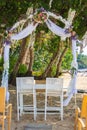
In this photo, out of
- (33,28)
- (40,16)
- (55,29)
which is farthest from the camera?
(55,29)

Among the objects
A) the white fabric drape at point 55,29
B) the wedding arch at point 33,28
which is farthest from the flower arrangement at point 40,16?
the white fabric drape at point 55,29

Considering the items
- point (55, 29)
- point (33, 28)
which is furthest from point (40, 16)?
point (55, 29)

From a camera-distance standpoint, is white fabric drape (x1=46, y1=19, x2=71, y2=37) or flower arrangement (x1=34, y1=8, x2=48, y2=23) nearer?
flower arrangement (x1=34, y1=8, x2=48, y2=23)

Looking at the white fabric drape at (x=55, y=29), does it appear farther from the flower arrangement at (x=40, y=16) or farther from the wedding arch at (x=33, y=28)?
the flower arrangement at (x=40, y=16)

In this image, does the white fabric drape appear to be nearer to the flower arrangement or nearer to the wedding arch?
the wedding arch

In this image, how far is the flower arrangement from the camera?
8678 mm

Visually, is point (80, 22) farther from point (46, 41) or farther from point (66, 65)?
point (66, 65)

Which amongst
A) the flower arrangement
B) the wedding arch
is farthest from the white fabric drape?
the flower arrangement

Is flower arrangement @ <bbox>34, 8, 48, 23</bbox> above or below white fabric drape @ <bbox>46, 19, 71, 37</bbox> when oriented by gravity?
above

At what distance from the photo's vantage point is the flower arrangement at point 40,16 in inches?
342

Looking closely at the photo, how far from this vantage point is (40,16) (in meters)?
8.68

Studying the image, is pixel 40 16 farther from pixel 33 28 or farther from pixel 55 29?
pixel 55 29

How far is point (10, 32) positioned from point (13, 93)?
2.76 m

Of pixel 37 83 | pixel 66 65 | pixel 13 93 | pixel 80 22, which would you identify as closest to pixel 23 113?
pixel 37 83
